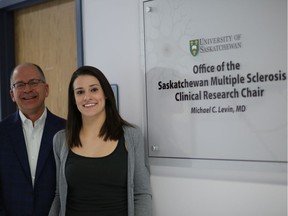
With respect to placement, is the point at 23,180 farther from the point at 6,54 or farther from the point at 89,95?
the point at 6,54

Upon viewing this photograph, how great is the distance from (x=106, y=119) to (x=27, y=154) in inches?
16.8

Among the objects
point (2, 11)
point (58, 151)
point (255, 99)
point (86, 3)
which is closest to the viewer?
point (255, 99)

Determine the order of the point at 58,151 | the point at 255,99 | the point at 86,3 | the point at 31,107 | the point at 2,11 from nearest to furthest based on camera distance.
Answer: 1. the point at 255,99
2. the point at 58,151
3. the point at 31,107
4. the point at 86,3
5. the point at 2,11

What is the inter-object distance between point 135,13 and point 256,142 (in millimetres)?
797

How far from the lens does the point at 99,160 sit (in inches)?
54.3

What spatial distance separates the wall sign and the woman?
0.52 feet

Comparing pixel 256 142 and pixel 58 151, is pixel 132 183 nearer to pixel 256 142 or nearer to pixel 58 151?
pixel 58 151

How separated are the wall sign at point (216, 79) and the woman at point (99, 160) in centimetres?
16

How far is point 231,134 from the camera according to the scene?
1.32 m

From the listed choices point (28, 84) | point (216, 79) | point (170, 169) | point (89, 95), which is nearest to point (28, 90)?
point (28, 84)

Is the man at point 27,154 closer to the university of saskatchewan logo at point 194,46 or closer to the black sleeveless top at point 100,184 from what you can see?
the black sleeveless top at point 100,184

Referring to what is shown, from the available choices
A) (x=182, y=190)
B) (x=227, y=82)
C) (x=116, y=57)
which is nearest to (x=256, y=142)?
(x=227, y=82)

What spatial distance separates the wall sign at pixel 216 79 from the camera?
4.00ft

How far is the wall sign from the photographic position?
1.22 m
